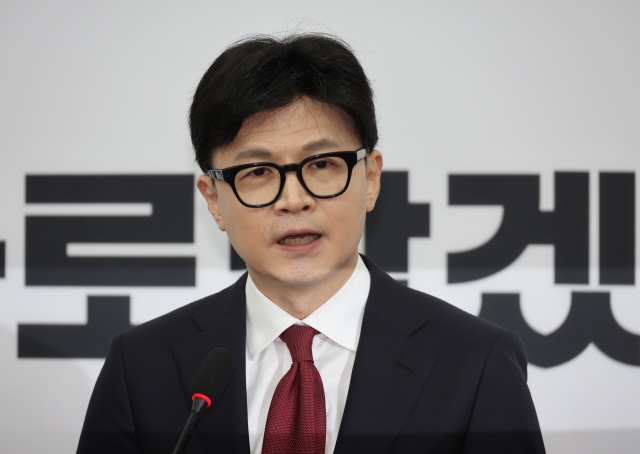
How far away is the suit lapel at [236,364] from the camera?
1643 mm

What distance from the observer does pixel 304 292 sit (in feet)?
5.77

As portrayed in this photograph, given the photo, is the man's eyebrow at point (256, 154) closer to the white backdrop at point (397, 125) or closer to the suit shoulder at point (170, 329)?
the suit shoulder at point (170, 329)

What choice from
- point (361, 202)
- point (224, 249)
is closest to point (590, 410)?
point (361, 202)

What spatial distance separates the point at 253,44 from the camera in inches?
69.0

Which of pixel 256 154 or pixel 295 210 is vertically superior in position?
pixel 256 154

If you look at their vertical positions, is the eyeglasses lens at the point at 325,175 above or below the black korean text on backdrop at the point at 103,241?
above

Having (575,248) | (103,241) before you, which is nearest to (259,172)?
(103,241)

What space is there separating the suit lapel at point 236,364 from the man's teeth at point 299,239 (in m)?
0.34

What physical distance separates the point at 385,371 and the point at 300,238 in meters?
0.43

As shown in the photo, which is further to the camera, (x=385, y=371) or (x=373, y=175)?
(x=373, y=175)

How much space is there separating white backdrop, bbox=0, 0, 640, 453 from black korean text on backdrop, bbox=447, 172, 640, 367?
0.03 meters

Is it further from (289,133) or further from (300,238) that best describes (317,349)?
(289,133)

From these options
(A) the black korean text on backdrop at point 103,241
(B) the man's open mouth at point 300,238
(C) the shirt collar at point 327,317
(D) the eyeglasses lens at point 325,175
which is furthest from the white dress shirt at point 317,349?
(A) the black korean text on backdrop at point 103,241

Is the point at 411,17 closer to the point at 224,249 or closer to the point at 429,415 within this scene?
the point at 224,249
